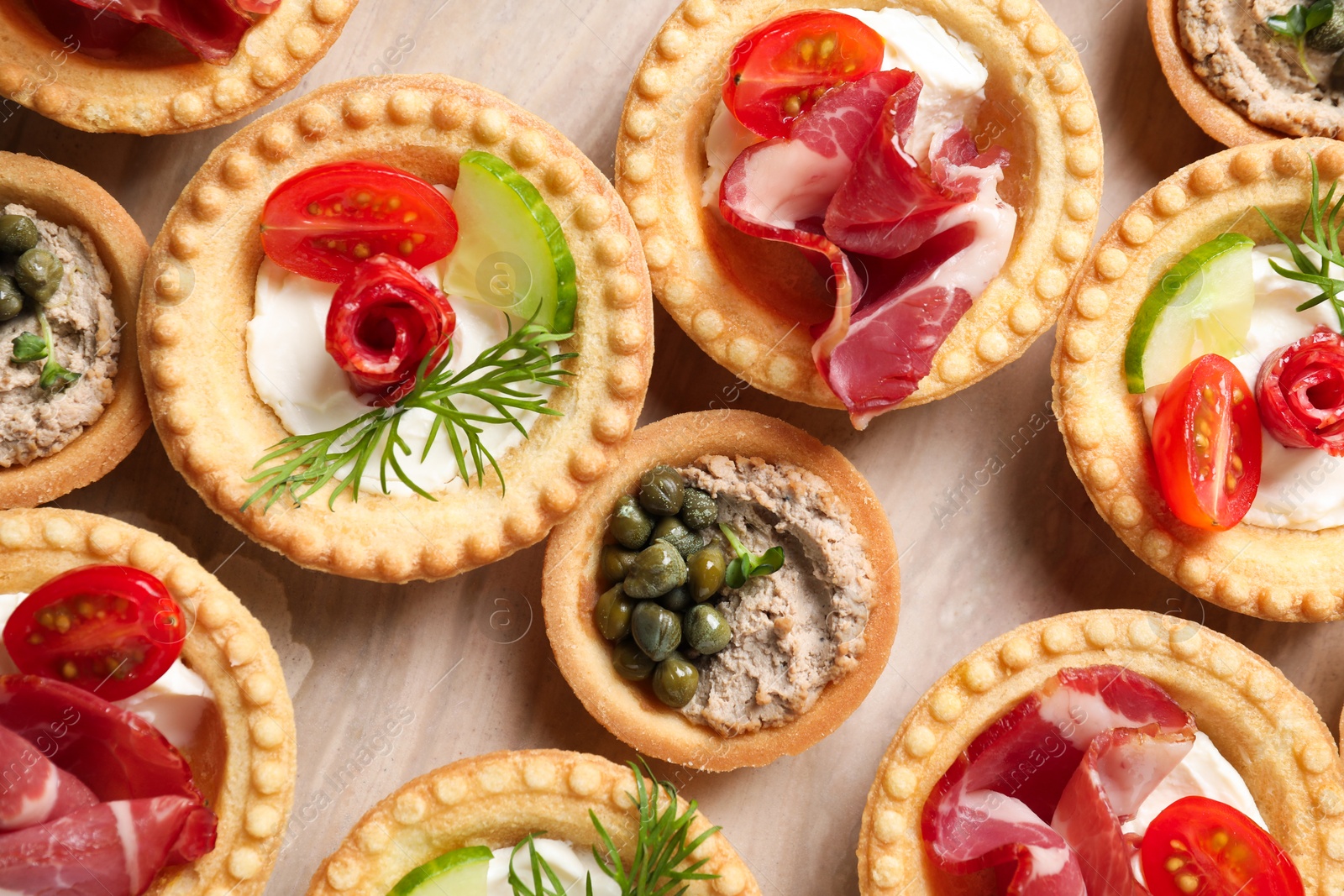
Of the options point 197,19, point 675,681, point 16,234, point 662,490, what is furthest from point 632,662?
point 197,19

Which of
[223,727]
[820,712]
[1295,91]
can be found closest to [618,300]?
[820,712]

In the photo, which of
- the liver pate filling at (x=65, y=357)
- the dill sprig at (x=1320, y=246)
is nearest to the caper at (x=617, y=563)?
the liver pate filling at (x=65, y=357)

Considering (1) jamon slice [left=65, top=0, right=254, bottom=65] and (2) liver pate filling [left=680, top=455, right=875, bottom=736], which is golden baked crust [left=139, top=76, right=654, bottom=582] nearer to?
(1) jamon slice [left=65, top=0, right=254, bottom=65]

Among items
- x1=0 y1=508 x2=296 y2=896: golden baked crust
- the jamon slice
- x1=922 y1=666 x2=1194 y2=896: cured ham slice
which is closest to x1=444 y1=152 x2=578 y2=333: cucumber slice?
the jamon slice

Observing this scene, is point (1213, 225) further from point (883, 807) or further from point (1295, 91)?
point (883, 807)

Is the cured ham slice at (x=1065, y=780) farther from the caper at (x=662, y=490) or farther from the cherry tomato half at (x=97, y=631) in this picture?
the cherry tomato half at (x=97, y=631)

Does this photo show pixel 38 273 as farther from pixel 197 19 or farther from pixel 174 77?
pixel 197 19

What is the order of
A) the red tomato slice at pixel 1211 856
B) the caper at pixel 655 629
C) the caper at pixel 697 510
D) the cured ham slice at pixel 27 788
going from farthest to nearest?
the caper at pixel 697 510
the caper at pixel 655 629
the red tomato slice at pixel 1211 856
the cured ham slice at pixel 27 788
